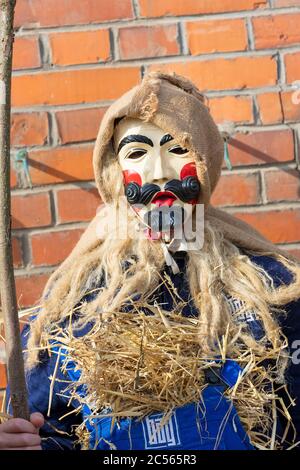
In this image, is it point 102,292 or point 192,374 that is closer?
point 192,374

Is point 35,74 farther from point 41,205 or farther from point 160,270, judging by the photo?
point 160,270

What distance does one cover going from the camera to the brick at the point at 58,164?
6.74 feet

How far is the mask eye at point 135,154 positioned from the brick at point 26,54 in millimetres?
457

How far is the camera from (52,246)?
2.07 m

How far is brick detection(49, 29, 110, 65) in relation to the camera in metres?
2.04

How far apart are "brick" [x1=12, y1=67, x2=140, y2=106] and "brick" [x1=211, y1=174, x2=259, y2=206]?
1.34ft

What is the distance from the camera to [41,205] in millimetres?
2062

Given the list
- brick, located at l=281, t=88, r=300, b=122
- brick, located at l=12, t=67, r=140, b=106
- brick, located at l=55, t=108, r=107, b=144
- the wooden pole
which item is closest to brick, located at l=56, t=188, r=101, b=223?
brick, located at l=55, t=108, r=107, b=144

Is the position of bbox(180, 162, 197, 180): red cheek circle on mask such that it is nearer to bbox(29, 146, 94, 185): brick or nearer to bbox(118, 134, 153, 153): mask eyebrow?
bbox(118, 134, 153, 153): mask eyebrow

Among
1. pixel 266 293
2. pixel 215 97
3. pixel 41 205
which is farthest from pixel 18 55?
pixel 266 293

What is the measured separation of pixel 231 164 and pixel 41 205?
1.85ft

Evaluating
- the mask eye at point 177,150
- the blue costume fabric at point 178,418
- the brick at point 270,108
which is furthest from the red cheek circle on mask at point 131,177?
the brick at point 270,108

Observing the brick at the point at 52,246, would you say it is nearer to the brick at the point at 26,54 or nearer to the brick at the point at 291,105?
the brick at the point at 26,54

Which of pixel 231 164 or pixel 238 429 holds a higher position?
pixel 231 164
